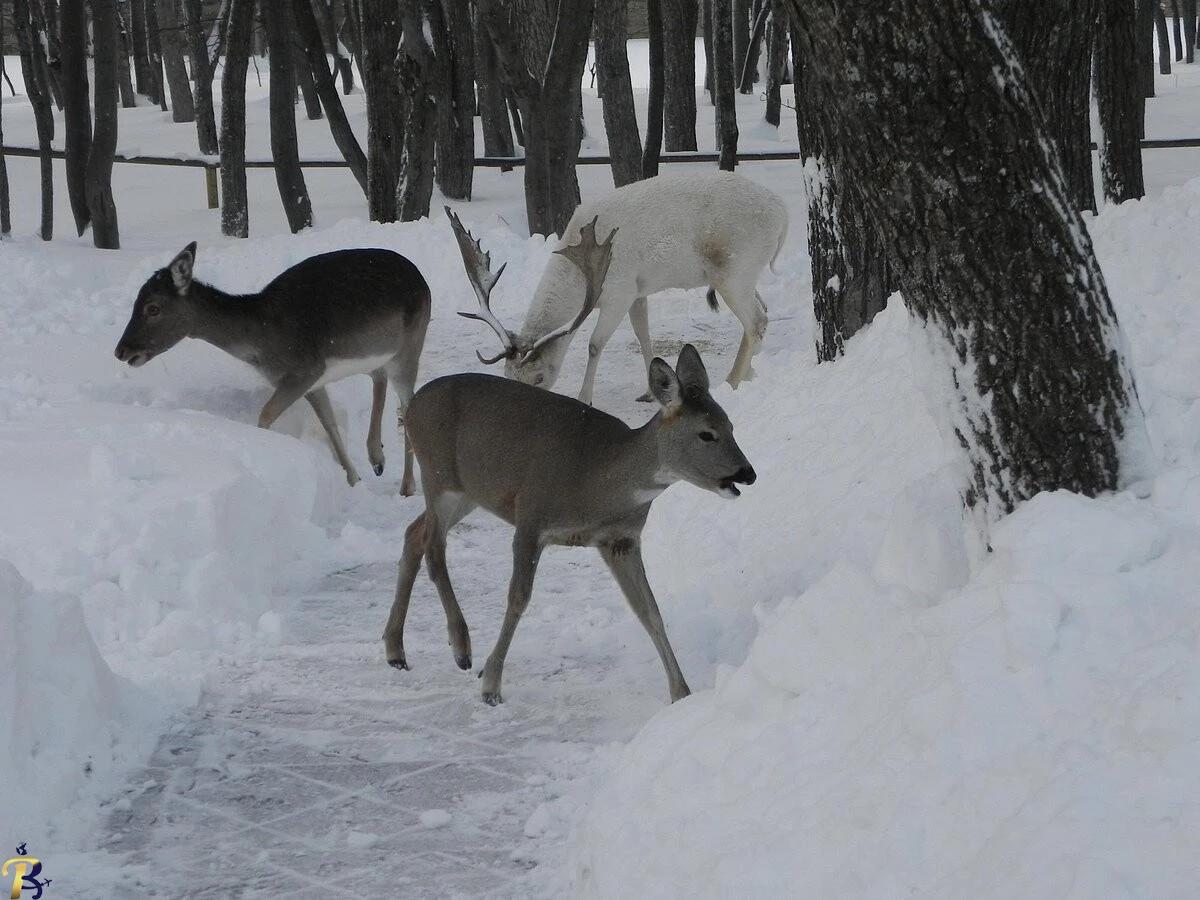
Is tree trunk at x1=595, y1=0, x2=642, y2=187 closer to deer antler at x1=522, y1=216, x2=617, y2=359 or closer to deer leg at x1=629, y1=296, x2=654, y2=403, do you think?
deer leg at x1=629, y1=296, x2=654, y2=403

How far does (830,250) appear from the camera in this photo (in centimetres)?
833

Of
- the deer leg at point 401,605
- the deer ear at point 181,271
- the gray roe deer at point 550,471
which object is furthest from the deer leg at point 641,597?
the deer ear at point 181,271

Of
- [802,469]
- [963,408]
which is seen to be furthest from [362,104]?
[963,408]

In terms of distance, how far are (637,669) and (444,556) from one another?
0.94 meters

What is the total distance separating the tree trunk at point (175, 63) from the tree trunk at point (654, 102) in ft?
42.8

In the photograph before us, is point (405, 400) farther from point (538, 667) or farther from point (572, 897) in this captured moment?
point (572, 897)

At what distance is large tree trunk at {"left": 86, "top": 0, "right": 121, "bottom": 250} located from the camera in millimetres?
15495

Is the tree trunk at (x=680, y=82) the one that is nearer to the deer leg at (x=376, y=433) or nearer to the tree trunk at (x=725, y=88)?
the tree trunk at (x=725, y=88)

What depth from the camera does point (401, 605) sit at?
5828 millimetres

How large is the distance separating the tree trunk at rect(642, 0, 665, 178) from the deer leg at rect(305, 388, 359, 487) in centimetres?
921

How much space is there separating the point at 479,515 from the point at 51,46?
1459 cm

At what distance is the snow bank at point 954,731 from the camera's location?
8.95 feet

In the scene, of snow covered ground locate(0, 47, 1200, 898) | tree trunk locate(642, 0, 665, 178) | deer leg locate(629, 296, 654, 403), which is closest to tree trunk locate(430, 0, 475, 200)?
tree trunk locate(642, 0, 665, 178)

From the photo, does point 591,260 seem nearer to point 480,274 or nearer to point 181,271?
point 480,274
